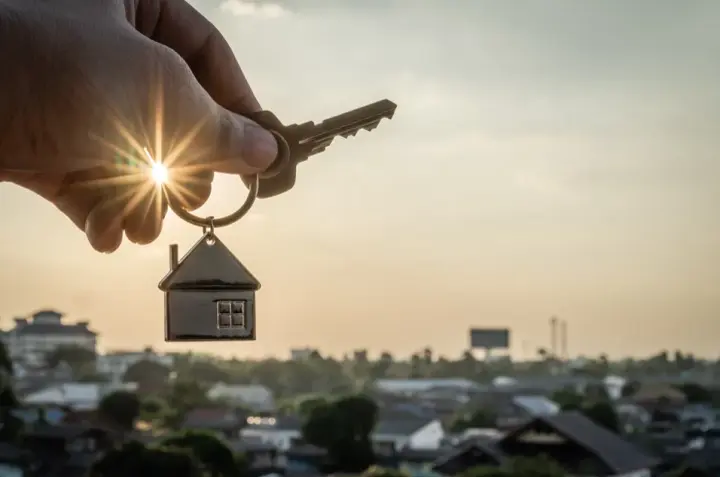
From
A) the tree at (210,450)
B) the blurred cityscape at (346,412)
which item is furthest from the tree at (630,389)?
the tree at (210,450)

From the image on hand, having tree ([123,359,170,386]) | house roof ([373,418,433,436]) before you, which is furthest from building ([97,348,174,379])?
house roof ([373,418,433,436])

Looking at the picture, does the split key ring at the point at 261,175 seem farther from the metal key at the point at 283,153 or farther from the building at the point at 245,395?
the building at the point at 245,395

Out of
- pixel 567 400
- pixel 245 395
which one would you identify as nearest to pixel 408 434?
pixel 567 400

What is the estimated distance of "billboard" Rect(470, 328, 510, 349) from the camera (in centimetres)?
2783

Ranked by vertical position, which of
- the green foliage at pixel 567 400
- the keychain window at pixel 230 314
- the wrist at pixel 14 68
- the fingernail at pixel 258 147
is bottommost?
the green foliage at pixel 567 400

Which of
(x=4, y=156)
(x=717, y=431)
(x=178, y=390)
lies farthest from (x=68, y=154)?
(x=178, y=390)

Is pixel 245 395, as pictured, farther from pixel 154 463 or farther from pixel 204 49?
pixel 204 49

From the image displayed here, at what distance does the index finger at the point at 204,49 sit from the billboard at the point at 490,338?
2717 cm

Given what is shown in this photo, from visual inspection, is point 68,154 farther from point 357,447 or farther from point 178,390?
point 178,390

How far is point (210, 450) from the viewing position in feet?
27.3

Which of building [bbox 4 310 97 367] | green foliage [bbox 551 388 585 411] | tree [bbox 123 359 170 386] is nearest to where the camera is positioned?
green foliage [bbox 551 388 585 411]

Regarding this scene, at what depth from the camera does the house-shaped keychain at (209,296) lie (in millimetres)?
602

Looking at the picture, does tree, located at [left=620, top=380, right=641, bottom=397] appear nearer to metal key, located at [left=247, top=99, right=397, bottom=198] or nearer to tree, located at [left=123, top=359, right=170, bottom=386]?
tree, located at [left=123, top=359, right=170, bottom=386]

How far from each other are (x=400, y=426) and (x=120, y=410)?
361cm
